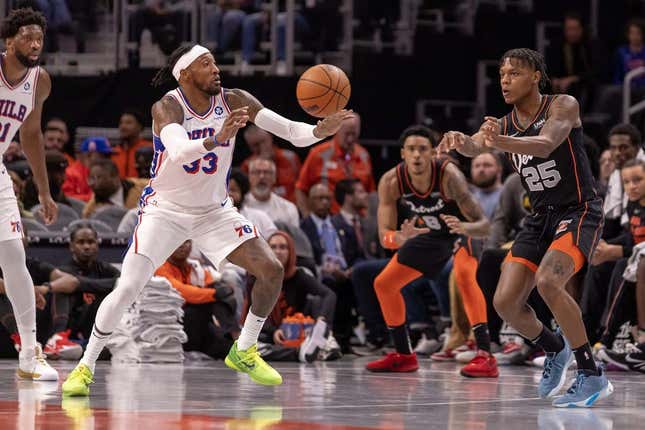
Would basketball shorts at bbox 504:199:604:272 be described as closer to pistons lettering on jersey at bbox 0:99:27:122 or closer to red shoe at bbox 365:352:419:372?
red shoe at bbox 365:352:419:372

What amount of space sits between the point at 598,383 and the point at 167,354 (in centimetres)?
463

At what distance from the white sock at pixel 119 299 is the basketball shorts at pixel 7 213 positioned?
89 cm

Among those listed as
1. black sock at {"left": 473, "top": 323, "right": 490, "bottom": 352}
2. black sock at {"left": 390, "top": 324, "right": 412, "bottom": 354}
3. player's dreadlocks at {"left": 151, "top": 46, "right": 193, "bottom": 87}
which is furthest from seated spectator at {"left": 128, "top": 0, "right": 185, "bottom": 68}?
player's dreadlocks at {"left": 151, "top": 46, "right": 193, "bottom": 87}

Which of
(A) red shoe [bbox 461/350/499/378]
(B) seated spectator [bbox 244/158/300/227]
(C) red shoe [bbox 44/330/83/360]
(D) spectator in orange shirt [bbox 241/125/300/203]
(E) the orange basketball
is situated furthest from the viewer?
(D) spectator in orange shirt [bbox 241/125/300/203]

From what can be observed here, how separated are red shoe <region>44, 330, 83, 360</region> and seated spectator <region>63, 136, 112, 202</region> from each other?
9.83 feet

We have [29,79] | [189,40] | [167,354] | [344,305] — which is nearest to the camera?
[29,79]

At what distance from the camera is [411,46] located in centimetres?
1703

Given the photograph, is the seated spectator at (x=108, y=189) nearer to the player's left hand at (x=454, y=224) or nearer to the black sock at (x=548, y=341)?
the player's left hand at (x=454, y=224)

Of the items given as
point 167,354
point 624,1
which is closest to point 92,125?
point 167,354

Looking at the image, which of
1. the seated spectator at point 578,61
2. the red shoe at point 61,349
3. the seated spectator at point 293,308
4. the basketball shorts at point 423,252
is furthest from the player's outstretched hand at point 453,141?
the seated spectator at point 578,61

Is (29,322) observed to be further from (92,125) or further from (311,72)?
(92,125)

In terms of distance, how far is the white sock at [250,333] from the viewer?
8531 mm

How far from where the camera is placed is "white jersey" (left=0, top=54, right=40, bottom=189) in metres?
8.48

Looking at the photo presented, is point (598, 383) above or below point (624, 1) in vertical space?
below
